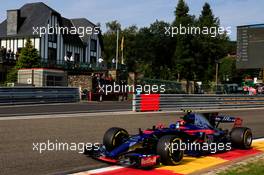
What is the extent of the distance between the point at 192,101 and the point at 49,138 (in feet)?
44.5

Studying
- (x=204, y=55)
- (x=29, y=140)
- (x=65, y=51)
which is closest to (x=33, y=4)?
(x=65, y=51)

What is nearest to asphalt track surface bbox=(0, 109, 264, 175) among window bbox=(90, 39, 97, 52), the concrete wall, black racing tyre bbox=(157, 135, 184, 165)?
black racing tyre bbox=(157, 135, 184, 165)

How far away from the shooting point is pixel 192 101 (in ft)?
74.3

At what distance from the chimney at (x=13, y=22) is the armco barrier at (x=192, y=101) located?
33089 millimetres

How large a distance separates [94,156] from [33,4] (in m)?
48.7

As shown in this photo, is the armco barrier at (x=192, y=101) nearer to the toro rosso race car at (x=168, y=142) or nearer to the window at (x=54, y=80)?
the toro rosso race car at (x=168, y=142)

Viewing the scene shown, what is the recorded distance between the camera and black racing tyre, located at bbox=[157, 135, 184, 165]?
287 inches

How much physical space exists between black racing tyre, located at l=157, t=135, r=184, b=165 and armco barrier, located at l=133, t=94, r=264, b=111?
1219 cm

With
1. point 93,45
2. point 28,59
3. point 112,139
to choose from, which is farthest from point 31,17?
point 112,139

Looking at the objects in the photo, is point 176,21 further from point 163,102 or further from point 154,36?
point 163,102

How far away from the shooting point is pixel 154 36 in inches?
3206
